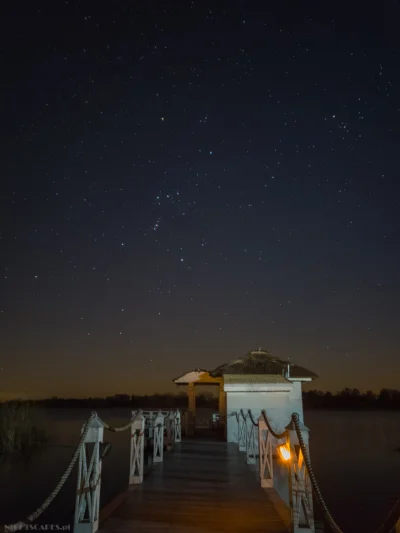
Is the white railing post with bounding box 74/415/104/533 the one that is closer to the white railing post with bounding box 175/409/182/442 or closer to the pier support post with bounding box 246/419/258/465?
the pier support post with bounding box 246/419/258/465

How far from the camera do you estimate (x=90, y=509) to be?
6633 mm

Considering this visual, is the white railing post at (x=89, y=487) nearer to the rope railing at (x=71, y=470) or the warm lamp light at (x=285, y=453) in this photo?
the rope railing at (x=71, y=470)

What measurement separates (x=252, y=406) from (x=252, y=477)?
11004 mm

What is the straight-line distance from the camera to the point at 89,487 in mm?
6797

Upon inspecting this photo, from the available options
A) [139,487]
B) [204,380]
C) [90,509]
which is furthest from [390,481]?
[90,509]

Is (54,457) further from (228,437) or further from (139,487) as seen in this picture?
(139,487)

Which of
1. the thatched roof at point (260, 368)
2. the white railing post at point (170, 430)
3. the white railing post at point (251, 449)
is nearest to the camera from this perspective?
the white railing post at point (251, 449)

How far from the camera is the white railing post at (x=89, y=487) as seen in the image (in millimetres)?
6562

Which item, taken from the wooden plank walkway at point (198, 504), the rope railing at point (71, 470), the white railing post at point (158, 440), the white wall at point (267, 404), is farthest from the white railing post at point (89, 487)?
the white wall at point (267, 404)

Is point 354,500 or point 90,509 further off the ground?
point 90,509

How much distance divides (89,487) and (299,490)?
3.22 meters

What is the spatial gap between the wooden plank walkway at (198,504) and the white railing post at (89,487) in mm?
307

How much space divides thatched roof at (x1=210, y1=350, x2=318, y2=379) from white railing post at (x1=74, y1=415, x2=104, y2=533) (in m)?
16.8

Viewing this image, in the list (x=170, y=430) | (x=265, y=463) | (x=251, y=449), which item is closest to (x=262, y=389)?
(x=170, y=430)
